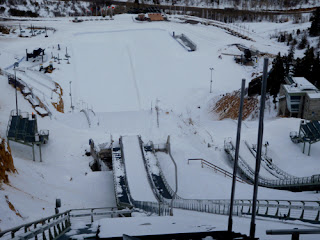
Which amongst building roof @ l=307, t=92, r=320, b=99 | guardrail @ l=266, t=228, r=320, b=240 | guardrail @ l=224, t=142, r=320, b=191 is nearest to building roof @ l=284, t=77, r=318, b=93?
building roof @ l=307, t=92, r=320, b=99

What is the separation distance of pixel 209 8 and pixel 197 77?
4683 cm

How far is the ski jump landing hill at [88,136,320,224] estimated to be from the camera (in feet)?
52.2

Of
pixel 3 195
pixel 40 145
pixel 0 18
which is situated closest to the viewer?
pixel 3 195

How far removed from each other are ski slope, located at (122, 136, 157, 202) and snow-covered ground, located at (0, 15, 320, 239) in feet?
3.92

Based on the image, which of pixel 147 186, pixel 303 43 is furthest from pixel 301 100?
pixel 303 43

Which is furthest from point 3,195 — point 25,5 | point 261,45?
point 25,5

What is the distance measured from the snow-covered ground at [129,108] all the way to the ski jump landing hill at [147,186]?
2.66 feet

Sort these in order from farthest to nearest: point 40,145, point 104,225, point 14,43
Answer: point 14,43 → point 40,145 → point 104,225

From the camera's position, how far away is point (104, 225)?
10.4 m

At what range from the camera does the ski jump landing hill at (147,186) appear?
626 inches

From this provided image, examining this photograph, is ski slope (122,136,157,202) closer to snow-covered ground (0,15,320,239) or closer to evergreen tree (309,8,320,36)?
snow-covered ground (0,15,320,239)

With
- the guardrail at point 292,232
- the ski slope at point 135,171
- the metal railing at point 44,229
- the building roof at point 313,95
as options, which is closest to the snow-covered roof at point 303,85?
the building roof at point 313,95

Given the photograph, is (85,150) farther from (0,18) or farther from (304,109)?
(0,18)

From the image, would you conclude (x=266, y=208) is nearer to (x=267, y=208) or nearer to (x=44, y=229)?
(x=267, y=208)
